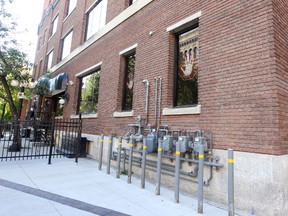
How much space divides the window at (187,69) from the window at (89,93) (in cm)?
482

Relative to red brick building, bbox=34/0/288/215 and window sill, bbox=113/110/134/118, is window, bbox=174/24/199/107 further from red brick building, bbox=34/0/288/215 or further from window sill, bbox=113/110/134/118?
window sill, bbox=113/110/134/118

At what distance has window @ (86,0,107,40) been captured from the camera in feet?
33.9

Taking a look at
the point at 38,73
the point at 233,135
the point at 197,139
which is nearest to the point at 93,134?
the point at 197,139

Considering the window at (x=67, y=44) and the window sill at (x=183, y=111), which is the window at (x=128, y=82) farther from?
the window at (x=67, y=44)

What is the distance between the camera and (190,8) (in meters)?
5.62

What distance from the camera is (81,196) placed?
4285 millimetres

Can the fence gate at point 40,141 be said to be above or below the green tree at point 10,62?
below

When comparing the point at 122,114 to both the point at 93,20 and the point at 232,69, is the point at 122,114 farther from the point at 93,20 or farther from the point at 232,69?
the point at 93,20

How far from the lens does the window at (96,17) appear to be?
407 inches

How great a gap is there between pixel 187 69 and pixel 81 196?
404 cm

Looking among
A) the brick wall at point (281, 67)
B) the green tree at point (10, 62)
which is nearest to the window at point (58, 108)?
the green tree at point (10, 62)

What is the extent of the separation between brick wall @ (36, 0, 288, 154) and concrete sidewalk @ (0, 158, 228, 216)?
1.56m

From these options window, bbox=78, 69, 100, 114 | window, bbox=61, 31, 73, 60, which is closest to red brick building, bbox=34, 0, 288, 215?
window, bbox=78, 69, 100, 114

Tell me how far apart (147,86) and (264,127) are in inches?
138
